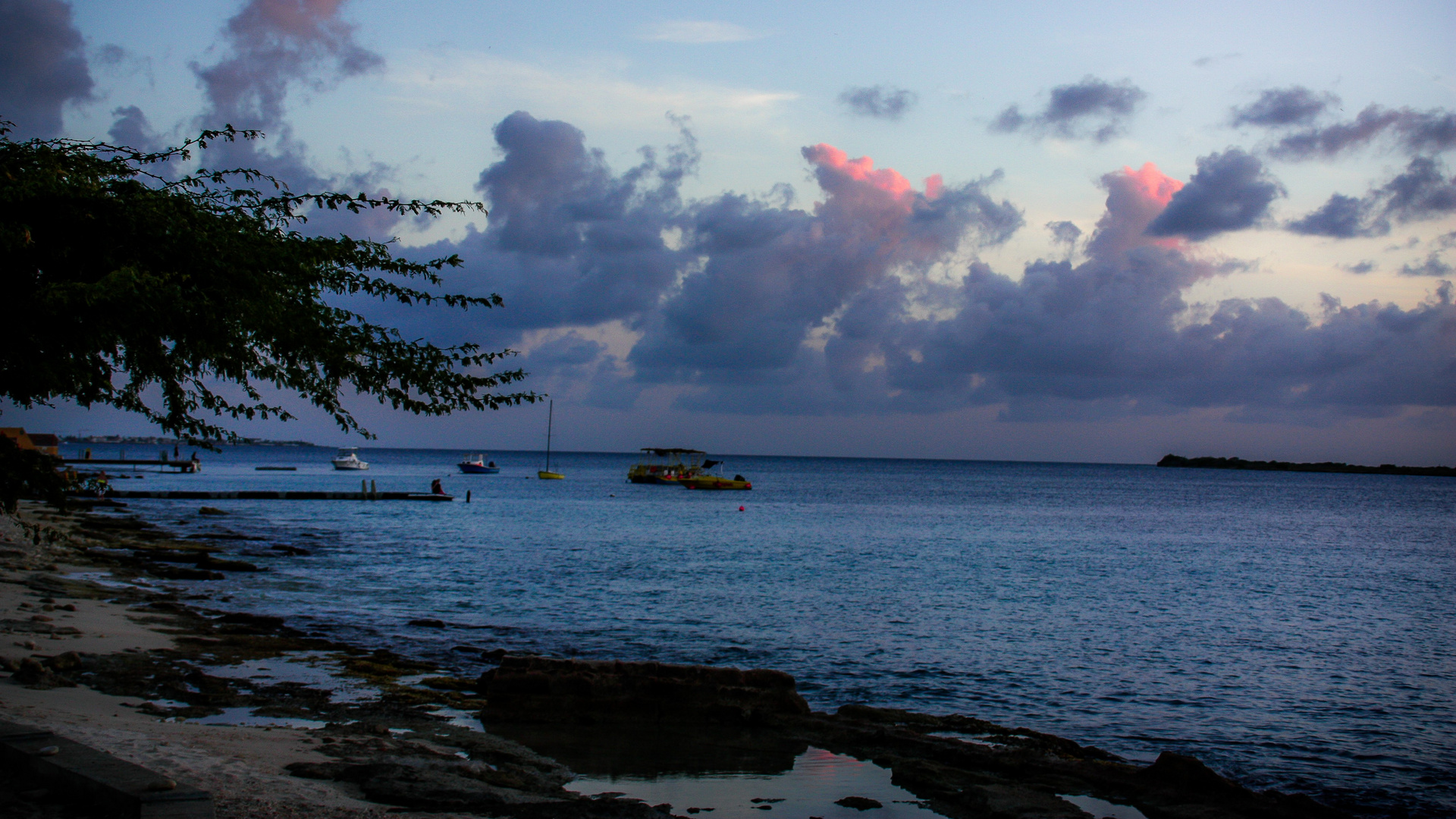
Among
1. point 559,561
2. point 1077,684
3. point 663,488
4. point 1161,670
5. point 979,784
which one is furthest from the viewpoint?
point 663,488

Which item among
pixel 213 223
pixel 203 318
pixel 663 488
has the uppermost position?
pixel 213 223

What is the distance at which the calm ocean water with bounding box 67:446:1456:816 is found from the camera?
655 inches

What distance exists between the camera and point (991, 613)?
28.6 meters

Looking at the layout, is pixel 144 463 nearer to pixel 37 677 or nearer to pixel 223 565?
pixel 223 565

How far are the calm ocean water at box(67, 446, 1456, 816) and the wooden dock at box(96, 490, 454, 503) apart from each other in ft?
8.27

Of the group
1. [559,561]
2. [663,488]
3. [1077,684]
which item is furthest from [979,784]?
[663,488]

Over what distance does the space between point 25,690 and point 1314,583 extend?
44.1m

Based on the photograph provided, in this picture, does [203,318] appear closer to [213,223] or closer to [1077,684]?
[213,223]

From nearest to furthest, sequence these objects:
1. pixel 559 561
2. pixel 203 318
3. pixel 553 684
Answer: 1. pixel 203 318
2. pixel 553 684
3. pixel 559 561

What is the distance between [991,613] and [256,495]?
203 ft

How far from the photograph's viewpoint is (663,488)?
120 metres

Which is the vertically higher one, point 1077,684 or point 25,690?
point 25,690

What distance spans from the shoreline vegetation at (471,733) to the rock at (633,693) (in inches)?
1.1

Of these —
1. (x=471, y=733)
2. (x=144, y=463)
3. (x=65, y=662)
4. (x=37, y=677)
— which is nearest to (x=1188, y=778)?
(x=471, y=733)
